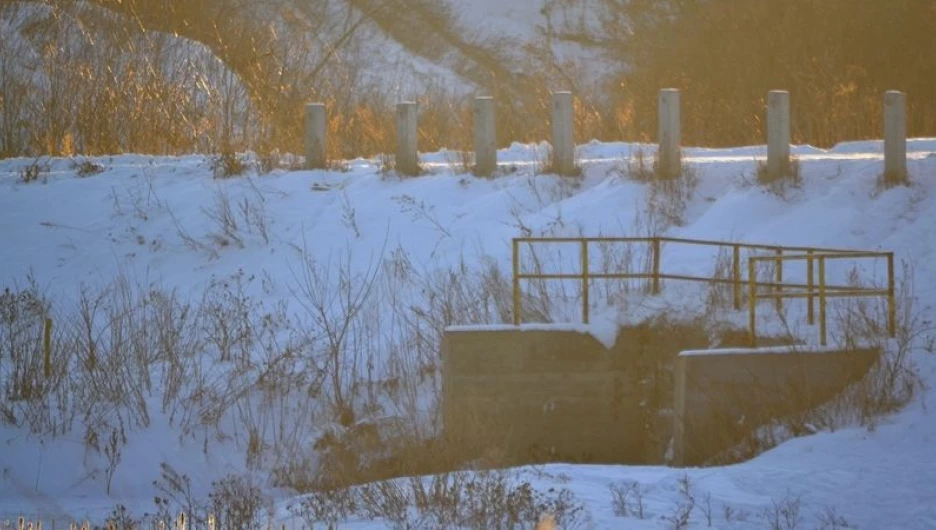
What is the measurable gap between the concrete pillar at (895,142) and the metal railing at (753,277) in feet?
5.52

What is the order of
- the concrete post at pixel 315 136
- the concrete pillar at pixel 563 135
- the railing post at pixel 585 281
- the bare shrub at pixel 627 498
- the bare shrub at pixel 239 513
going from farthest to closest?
the concrete post at pixel 315 136, the concrete pillar at pixel 563 135, the railing post at pixel 585 281, the bare shrub at pixel 627 498, the bare shrub at pixel 239 513

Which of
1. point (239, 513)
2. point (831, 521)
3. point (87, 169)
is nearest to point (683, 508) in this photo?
point (831, 521)

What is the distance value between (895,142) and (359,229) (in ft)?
24.3

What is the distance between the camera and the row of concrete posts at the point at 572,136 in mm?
19781

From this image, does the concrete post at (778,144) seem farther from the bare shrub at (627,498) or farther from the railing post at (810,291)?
the bare shrub at (627,498)

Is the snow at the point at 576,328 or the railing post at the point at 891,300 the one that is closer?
the railing post at the point at 891,300

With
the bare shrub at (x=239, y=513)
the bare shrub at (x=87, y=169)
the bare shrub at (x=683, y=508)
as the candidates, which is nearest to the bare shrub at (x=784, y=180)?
the bare shrub at (x=683, y=508)

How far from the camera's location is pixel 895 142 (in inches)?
773

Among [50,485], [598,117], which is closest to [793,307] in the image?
[50,485]

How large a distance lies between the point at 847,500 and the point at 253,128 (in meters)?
17.8

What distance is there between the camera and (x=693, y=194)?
21266mm

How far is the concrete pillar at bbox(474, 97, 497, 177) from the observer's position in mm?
22938

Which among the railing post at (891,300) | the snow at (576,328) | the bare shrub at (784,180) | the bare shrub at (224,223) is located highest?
the bare shrub at (784,180)

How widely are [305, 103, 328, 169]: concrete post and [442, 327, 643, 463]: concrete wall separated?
6.83m
